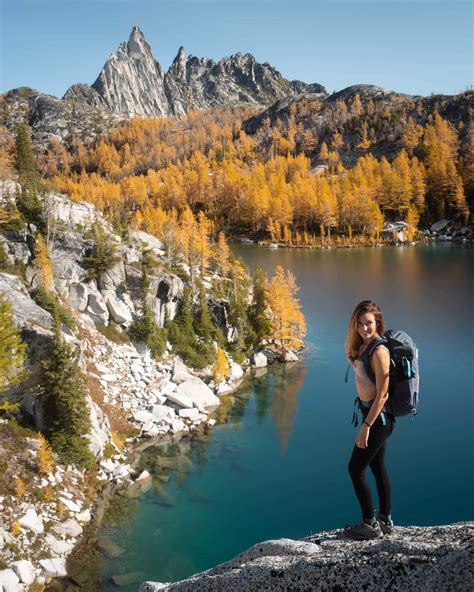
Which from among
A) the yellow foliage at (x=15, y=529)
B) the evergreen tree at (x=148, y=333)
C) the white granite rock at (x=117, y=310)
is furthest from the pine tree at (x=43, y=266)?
the yellow foliage at (x=15, y=529)

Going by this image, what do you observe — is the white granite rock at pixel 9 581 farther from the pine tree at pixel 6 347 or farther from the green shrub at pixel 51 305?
the green shrub at pixel 51 305

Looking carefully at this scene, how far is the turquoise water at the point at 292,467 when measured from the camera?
20609 mm

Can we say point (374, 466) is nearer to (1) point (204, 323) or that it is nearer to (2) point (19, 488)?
(2) point (19, 488)

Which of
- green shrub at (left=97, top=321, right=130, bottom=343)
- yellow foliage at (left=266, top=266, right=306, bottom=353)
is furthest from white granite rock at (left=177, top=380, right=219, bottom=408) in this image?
yellow foliage at (left=266, top=266, right=306, bottom=353)

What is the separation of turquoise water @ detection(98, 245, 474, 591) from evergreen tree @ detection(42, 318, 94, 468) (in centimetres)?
375

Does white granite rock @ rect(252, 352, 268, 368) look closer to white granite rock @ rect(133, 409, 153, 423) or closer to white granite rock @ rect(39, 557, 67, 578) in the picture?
white granite rock @ rect(133, 409, 153, 423)

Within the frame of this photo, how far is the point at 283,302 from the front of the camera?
147 ft

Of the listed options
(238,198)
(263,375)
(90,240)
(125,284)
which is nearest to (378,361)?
(263,375)

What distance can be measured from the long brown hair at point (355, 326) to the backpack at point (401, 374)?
390 millimetres

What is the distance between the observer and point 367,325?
616 centimetres

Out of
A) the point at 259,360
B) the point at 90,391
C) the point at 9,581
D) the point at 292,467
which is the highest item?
the point at 90,391

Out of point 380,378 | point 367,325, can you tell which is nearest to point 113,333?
point 367,325

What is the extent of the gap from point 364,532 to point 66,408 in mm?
20738

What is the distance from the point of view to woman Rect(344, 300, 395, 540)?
6066 mm
